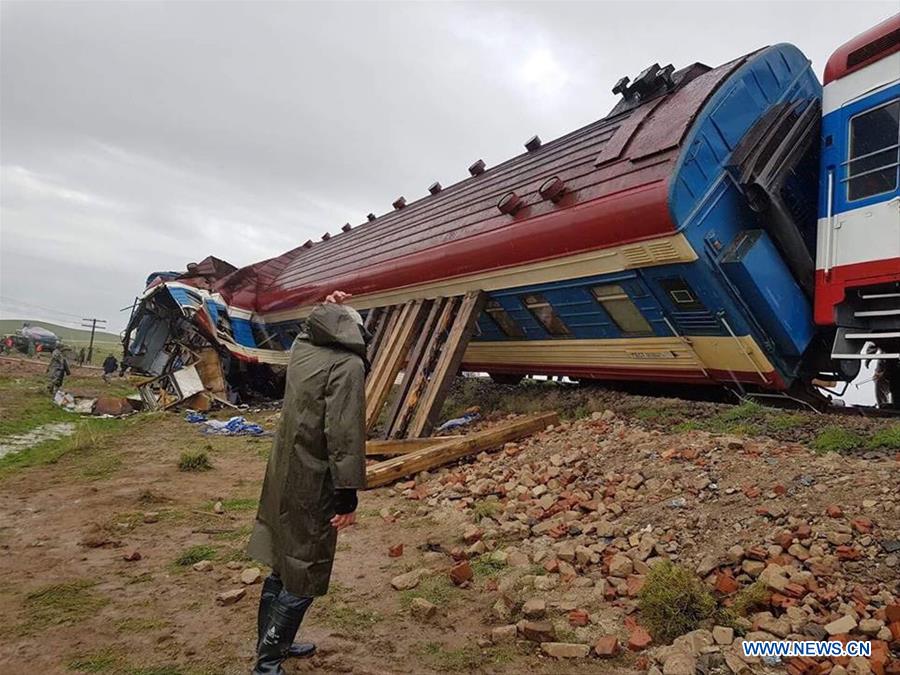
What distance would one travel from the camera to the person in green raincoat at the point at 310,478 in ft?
7.71

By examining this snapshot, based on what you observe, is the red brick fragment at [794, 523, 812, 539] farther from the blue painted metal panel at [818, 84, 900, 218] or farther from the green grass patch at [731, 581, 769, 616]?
the blue painted metal panel at [818, 84, 900, 218]

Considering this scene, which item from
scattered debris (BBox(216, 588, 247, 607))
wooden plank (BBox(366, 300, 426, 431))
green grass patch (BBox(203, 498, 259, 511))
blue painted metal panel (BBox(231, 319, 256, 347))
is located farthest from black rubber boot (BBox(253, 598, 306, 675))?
blue painted metal panel (BBox(231, 319, 256, 347))

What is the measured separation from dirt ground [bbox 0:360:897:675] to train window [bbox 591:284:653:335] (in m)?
0.91

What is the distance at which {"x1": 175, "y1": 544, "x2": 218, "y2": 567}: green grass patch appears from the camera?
3770mm

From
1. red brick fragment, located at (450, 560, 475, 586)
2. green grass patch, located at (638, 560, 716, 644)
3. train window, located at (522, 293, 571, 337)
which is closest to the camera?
green grass patch, located at (638, 560, 716, 644)

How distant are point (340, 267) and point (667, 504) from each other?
10.2 metres

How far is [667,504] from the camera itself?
3672 millimetres

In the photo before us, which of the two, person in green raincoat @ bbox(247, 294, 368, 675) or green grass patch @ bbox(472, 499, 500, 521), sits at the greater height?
person in green raincoat @ bbox(247, 294, 368, 675)

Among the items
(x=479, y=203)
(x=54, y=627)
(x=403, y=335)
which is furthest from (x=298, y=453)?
(x=479, y=203)

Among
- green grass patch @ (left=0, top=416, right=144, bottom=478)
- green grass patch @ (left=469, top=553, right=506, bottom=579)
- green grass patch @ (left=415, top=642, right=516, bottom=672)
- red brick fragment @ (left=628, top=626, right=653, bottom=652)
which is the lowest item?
green grass patch @ (left=0, top=416, right=144, bottom=478)

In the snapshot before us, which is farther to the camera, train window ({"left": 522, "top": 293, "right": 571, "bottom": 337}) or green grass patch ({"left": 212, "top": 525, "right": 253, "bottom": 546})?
train window ({"left": 522, "top": 293, "right": 571, "bottom": 337})

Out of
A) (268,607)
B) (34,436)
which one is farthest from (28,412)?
(268,607)

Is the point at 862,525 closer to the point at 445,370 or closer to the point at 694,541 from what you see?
the point at 694,541

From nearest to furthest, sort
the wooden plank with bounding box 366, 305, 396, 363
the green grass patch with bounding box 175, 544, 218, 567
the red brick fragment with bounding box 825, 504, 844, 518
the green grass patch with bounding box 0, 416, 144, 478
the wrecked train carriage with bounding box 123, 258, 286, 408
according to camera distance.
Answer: the red brick fragment with bounding box 825, 504, 844, 518
the green grass patch with bounding box 175, 544, 218, 567
the green grass patch with bounding box 0, 416, 144, 478
the wooden plank with bounding box 366, 305, 396, 363
the wrecked train carriage with bounding box 123, 258, 286, 408
